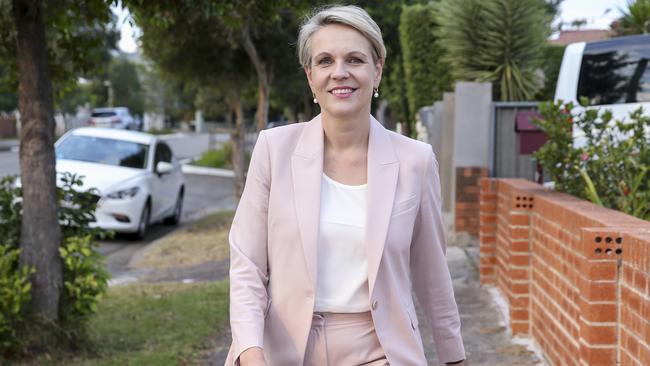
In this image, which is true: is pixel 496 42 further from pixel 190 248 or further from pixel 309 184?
pixel 309 184

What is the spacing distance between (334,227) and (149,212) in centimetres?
1233

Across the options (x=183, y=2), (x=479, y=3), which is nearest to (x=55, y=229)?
(x=183, y=2)

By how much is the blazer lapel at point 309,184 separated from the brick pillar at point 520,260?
3.64 meters

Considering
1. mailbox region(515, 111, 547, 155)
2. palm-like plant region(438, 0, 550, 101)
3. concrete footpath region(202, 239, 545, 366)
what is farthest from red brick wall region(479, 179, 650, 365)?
palm-like plant region(438, 0, 550, 101)

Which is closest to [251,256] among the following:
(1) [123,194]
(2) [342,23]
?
(2) [342,23]

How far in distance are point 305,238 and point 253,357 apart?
0.38 metres

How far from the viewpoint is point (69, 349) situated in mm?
6535

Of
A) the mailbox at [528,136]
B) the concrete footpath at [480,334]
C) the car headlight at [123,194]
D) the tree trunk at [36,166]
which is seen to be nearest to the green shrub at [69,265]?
the tree trunk at [36,166]

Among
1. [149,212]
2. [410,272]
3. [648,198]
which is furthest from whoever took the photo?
[149,212]

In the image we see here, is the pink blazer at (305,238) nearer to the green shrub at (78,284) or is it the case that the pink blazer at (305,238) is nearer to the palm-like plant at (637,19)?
the green shrub at (78,284)

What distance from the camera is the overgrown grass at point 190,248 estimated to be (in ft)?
41.2

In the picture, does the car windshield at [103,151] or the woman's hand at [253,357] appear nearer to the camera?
the woman's hand at [253,357]

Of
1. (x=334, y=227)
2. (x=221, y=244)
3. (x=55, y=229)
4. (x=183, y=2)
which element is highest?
(x=183, y=2)

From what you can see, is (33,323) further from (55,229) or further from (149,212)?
(149,212)
